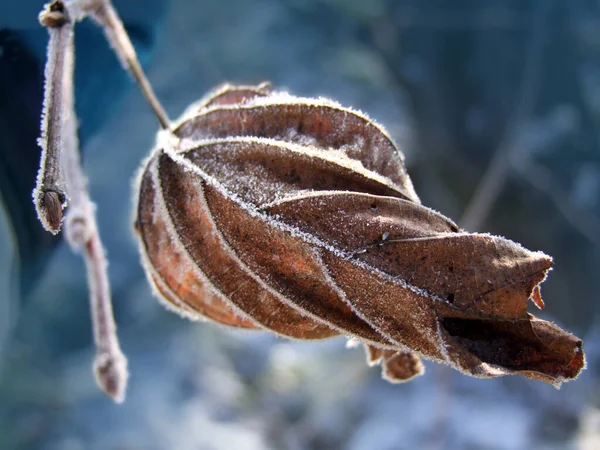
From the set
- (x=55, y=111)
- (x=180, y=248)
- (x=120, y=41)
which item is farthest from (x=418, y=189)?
(x=55, y=111)

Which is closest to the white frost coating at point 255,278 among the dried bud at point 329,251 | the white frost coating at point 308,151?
the dried bud at point 329,251

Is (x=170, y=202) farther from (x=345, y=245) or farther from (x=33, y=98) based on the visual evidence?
(x=33, y=98)

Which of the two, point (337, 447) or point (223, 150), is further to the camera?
point (337, 447)

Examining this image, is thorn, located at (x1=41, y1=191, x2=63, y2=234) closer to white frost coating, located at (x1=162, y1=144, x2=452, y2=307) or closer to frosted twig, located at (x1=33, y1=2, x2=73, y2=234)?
frosted twig, located at (x1=33, y1=2, x2=73, y2=234)

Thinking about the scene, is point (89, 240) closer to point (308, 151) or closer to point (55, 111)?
point (55, 111)

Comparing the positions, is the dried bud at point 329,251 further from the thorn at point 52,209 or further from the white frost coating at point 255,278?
the thorn at point 52,209

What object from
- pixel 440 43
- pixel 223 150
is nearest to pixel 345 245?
pixel 223 150
